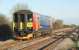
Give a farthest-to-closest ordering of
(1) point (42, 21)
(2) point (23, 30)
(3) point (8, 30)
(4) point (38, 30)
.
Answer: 1. (3) point (8, 30)
2. (1) point (42, 21)
3. (4) point (38, 30)
4. (2) point (23, 30)

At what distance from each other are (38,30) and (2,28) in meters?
9.17

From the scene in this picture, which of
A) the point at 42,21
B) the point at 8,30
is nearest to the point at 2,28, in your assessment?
the point at 8,30

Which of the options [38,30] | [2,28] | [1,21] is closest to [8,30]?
[2,28]

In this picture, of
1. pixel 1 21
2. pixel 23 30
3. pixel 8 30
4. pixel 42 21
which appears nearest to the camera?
pixel 23 30

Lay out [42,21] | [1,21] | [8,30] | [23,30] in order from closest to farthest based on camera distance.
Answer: [23,30] < [42,21] < [8,30] < [1,21]

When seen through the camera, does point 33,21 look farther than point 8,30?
No

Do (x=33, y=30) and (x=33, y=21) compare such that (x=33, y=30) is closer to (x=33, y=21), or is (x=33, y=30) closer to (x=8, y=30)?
(x=33, y=21)

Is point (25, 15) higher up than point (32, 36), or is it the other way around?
point (25, 15)

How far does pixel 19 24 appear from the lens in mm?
26891

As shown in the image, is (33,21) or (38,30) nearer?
(33,21)

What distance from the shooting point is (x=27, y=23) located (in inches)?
1057

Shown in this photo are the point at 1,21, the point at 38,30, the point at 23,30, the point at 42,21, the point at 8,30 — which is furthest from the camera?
the point at 1,21

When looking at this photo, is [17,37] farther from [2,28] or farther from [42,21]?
[2,28]

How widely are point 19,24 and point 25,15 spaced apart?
1.15 m
